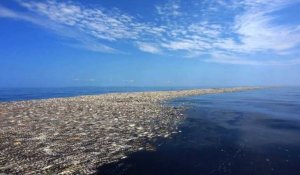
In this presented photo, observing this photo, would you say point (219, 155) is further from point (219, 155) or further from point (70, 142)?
point (70, 142)

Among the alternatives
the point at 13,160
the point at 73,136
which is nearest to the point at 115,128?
the point at 73,136

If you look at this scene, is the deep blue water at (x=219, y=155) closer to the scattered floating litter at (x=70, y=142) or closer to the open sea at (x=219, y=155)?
the open sea at (x=219, y=155)

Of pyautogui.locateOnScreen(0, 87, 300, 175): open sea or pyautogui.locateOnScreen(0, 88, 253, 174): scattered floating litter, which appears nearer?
pyautogui.locateOnScreen(0, 87, 300, 175): open sea

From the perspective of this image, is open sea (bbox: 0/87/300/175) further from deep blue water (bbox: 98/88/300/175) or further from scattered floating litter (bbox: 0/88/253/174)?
scattered floating litter (bbox: 0/88/253/174)

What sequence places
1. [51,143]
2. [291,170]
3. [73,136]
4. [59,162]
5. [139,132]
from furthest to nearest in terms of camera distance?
[139,132]
[73,136]
[51,143]
[59,162]
[291,170]

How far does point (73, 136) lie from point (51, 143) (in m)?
2.33

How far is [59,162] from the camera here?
13.6 metres

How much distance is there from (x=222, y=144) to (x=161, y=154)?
15.2ft

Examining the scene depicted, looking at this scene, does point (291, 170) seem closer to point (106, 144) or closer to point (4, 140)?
point (106, 144)

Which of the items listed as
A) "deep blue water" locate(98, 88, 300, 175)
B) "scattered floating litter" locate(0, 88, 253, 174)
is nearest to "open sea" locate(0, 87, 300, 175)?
"deep blue water" locate(98, 88, 300, 175)

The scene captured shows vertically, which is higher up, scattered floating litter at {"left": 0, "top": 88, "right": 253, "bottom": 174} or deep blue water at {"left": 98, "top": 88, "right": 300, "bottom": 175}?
scattered floating litter at {"left": 0, "top": 88, "right": 253, "bottom": 174}

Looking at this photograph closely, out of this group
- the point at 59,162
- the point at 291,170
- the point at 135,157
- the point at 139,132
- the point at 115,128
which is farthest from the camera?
the point at 115,128

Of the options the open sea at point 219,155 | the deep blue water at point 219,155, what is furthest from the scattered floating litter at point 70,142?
the deep blue water at point 219,155

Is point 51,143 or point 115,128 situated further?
point 115,128
